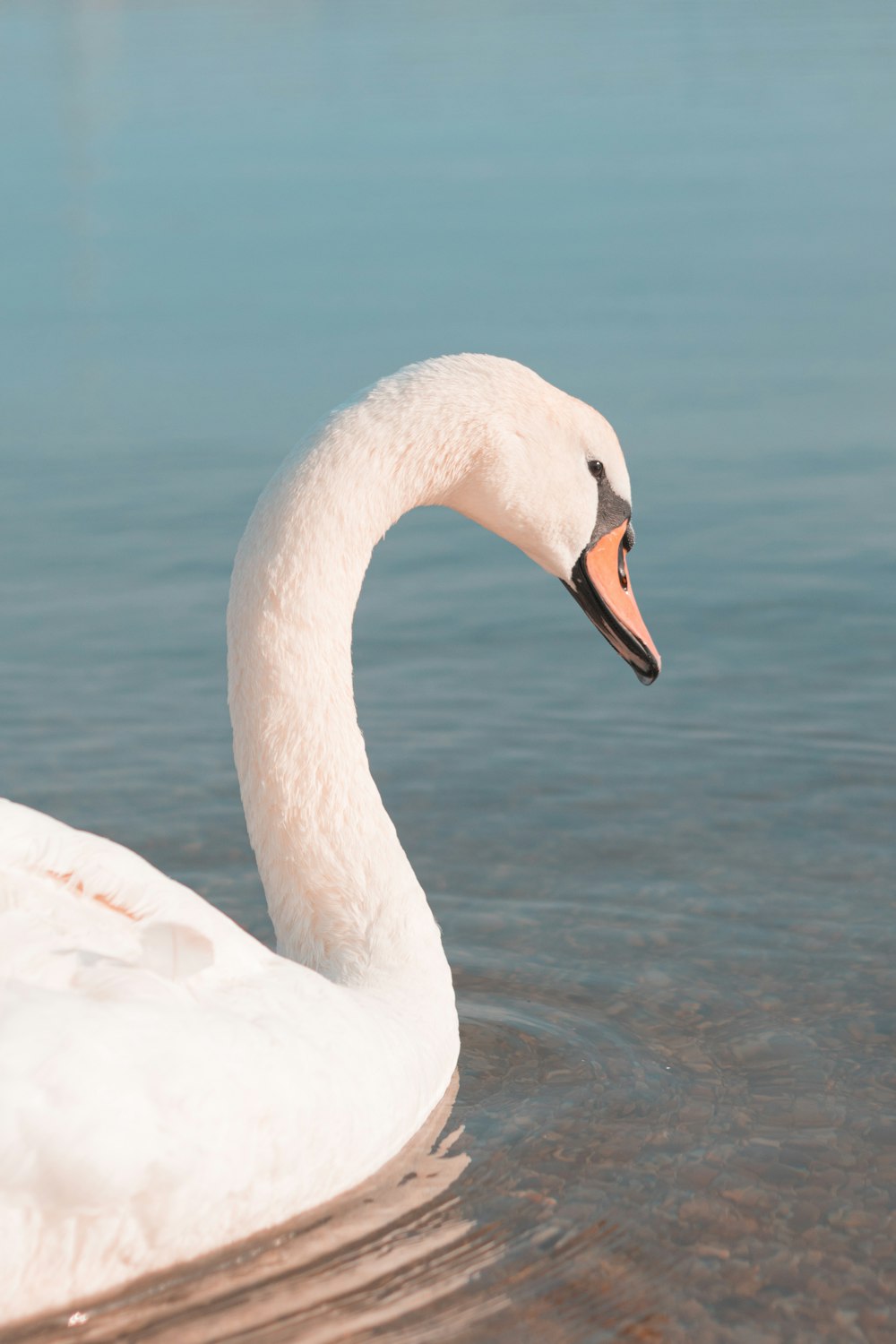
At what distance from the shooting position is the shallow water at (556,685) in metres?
4.37

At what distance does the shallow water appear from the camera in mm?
4371

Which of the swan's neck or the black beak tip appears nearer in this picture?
the swan's neck

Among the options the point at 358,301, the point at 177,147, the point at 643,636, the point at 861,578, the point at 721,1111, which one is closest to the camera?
the point at 721,1111

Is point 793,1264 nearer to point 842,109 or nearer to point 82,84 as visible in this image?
point 842,109

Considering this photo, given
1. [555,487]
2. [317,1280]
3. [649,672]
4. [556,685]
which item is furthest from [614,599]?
[556,685]

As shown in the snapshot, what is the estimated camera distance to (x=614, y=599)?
5.54 meters

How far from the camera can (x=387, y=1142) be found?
4.38 metres

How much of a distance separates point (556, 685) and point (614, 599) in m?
2.54

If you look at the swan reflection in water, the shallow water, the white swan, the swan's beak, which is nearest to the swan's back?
the white swan

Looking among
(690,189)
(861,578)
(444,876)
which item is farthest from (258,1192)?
(690,189)

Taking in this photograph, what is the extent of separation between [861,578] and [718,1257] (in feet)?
16.7

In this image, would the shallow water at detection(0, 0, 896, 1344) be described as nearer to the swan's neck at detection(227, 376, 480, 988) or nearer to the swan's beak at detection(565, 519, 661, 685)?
the swan's neck at detection(227, 376, 480, 988)

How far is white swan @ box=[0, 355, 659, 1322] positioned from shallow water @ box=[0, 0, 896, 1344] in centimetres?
31

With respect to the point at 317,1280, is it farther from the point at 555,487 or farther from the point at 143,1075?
the point at 555,487
